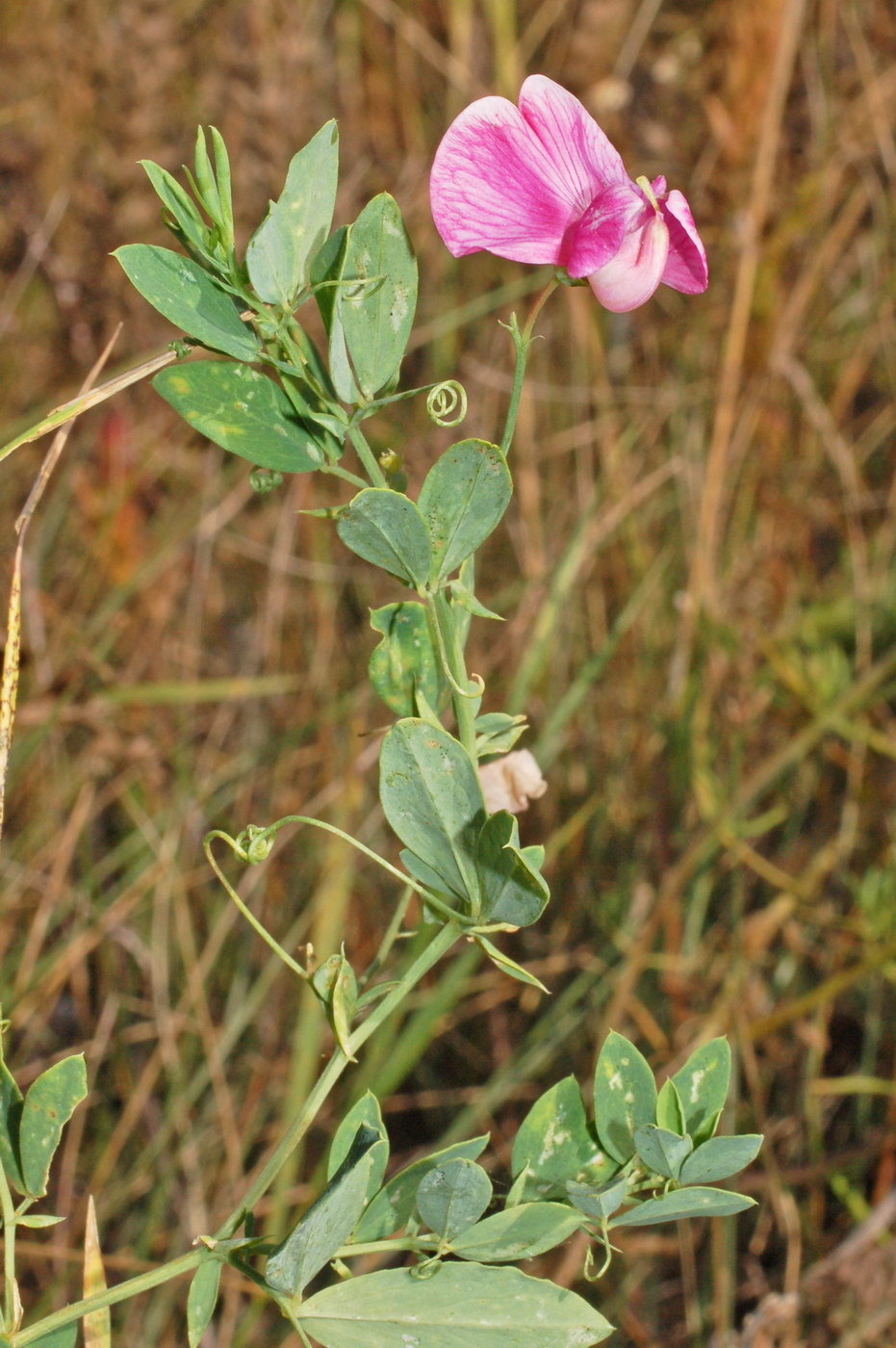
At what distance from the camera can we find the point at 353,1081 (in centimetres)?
97

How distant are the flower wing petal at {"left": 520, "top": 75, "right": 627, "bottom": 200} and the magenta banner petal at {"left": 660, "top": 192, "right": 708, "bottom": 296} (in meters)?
0.02

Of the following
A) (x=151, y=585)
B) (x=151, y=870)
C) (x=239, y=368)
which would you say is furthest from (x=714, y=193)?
(x=239, y=368)

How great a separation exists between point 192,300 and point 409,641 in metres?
0.11

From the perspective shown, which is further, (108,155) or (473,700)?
(108,155)

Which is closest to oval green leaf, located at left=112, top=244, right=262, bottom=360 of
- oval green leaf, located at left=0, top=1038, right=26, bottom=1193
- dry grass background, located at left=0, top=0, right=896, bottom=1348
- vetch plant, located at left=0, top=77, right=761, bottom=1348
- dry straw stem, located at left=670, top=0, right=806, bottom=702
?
vetch plant, located at left=0, top=77, right=761, bottom=1348

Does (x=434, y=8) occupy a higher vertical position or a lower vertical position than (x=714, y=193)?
higher

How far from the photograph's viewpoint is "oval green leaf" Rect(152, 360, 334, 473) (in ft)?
1.13

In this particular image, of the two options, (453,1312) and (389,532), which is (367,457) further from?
(453,1312)

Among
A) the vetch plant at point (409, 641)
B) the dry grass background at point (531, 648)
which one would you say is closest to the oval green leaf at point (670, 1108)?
the vetch plant at point (409, 641)

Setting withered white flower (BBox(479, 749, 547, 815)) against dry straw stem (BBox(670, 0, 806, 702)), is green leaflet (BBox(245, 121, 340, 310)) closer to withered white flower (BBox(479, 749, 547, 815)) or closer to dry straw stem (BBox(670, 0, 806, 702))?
withered white flower (BBox(479, 749, 547, 815))

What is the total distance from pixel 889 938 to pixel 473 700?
0.69 m

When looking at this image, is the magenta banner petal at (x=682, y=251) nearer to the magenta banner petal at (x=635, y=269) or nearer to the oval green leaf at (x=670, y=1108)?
the magenta banner petal at (x=635, y=269)

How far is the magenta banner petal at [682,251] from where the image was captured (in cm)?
34

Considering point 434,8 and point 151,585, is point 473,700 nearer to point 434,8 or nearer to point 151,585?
point 151,585
